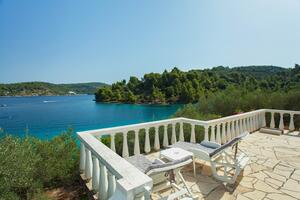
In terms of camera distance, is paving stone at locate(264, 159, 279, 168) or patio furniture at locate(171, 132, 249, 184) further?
paving stone at locate(264, 159, 279, 168)

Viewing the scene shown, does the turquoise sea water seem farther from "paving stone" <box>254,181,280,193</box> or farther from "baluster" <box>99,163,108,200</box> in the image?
"baluster" <box>99,163,108,200</box>

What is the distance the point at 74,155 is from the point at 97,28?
22.7ft

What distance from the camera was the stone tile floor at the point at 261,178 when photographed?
2.57 meters

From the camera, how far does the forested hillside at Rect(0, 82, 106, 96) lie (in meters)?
65.8

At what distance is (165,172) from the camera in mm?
2428

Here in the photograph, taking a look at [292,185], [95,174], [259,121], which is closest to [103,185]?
[95,174]

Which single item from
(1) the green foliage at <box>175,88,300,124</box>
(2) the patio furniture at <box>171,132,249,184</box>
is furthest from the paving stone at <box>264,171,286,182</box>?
(1) the green foliage at <box>175,88,300,124</box>

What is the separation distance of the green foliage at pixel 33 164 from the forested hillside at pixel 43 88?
68.8 metres

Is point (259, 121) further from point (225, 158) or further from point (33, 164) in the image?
point (33, 164)

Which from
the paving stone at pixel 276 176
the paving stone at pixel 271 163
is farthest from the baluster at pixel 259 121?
the paving stone at pixel 276 176

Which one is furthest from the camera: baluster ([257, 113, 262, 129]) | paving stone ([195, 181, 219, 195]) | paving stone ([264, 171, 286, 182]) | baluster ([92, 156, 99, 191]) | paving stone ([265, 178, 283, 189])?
baluster ([257, 113, 262, 129])

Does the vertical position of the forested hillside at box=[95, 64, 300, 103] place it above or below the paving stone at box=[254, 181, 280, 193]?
above

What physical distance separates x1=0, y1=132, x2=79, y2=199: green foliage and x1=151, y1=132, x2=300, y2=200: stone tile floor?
2.04 metres

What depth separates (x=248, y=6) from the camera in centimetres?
596
